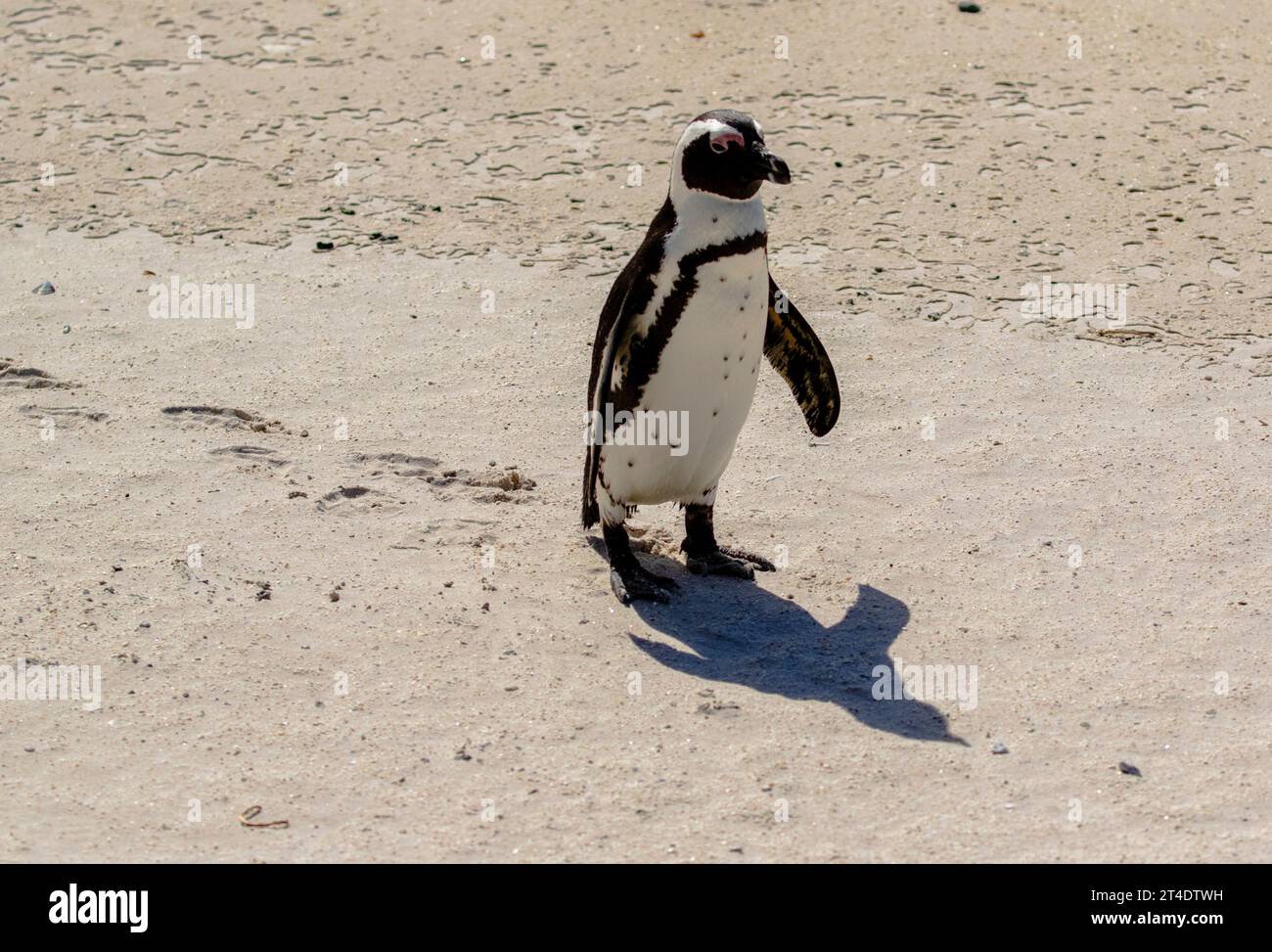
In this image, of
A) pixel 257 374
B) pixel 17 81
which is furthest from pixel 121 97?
pixel 257 374

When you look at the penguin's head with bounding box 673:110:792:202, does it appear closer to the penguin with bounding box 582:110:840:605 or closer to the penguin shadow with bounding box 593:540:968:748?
the penguin with bounding box 582:110:840:605

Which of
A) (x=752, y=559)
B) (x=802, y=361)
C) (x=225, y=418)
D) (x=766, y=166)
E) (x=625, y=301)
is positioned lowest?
(x=225, y=418)

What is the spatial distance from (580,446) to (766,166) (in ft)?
5.55

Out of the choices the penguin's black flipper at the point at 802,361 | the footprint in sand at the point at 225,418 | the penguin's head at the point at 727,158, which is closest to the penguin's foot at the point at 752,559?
the penguin's black flipper at the point at 802,361

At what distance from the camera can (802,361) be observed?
4.93 metres

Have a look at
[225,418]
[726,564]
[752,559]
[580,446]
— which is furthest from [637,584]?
[225,418]

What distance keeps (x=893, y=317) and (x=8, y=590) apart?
3509mm

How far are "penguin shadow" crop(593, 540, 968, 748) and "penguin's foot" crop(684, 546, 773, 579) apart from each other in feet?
0.09

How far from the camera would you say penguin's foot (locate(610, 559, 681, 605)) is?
4.59 m

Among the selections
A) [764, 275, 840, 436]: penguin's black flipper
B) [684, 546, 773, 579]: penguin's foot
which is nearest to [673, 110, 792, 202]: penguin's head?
[764, 275, 840, 436]: penguin's black flipper

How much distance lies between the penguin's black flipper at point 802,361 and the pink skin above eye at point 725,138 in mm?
704

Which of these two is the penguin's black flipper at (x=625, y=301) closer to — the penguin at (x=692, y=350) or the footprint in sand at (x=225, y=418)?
the penguin at (x=692, y=350)

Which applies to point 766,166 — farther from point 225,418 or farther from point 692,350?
point 225,418

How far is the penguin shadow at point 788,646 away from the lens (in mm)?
4043
